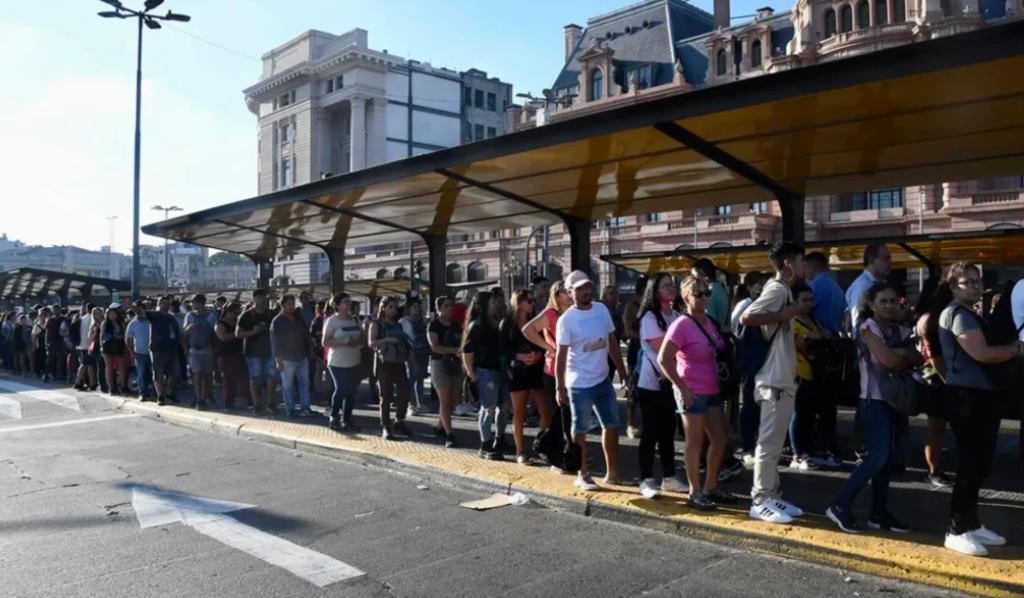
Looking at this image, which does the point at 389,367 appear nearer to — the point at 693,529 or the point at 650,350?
the point at 650,350

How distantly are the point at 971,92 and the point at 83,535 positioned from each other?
772 cm

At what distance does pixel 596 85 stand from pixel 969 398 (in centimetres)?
5286

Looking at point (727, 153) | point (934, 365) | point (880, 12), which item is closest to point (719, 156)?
point (727, 153)

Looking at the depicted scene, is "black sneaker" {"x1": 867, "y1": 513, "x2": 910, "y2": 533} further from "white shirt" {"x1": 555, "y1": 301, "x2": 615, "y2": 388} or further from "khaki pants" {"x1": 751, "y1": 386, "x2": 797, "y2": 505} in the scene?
"white shirt" {"x1": 555, "y1": 301, "x2": 615, "y2": 388}

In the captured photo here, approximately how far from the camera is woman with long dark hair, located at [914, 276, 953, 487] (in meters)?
5.28

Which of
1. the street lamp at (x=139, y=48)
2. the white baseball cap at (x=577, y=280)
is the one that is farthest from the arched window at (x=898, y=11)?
the white baseball cap at (x=577, y=280)

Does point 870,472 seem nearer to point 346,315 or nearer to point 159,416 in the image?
point 346,315

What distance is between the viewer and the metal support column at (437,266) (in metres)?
13.6

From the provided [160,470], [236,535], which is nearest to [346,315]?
[160,470]

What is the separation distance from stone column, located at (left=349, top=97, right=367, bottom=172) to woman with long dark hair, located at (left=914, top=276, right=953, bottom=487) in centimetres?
6665

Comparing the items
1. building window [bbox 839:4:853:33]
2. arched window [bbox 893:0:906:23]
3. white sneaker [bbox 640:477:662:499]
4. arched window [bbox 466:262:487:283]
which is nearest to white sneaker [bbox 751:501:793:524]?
white sneaker [bbox 640:477:662:499]

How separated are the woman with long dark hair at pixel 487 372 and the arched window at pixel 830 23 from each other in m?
40.7

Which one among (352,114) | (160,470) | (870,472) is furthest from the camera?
(352,114)

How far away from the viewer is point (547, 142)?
811cm
